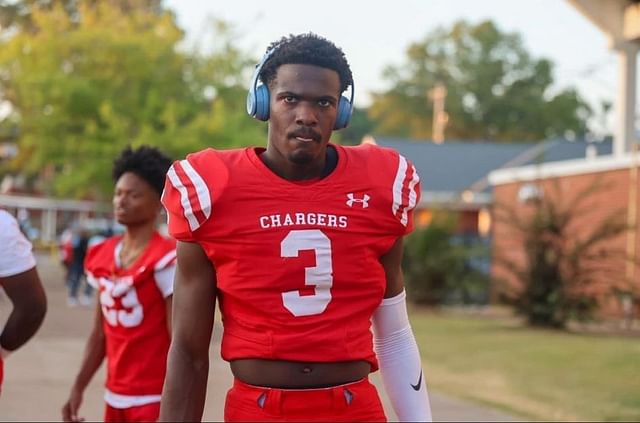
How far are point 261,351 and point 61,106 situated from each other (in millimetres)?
26972

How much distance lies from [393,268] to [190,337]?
23.7 inches

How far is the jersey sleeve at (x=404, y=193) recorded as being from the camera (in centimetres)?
278

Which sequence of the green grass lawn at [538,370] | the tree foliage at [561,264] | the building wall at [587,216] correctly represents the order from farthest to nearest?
the building wall at [587,216], the tree foliage at [561,264], the green grass lawn at [538,370]

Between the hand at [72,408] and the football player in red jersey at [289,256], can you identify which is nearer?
the football player in red jersey at [289,256]

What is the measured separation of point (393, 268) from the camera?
2.92 m

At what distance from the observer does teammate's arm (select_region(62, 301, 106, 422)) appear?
5.09m

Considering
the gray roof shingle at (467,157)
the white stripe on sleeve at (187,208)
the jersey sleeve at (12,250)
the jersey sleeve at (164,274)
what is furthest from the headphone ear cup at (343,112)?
the gray roof shingle at (467,157)

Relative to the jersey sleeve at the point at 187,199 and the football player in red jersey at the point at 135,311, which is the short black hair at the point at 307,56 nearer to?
the jersey sleeve at the point at 187,199

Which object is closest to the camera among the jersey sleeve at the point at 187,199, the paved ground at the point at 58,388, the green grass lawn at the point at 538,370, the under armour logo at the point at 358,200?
the jersey sleeve at the point at 187,199

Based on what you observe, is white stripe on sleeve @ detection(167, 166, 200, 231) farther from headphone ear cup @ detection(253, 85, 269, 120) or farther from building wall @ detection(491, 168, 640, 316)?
building wall @ detection(491, 168, 640, 316)

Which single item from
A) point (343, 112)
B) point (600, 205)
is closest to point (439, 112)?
point (600, 205)

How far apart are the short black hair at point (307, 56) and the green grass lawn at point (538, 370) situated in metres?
6.92

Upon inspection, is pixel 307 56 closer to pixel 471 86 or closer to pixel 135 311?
pixel 135 311

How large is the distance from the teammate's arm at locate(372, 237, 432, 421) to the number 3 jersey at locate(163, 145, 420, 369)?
7.8 inches
